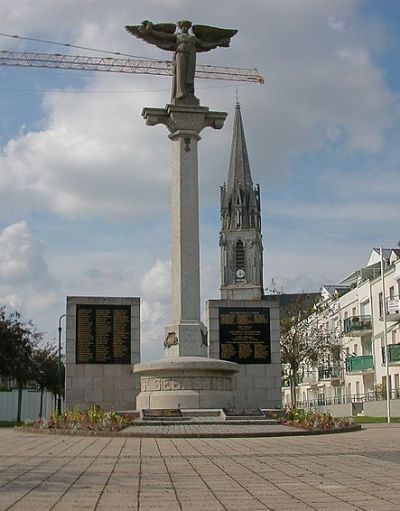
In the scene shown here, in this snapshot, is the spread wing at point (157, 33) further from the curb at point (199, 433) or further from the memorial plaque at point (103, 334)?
the curb at point (199, 433)

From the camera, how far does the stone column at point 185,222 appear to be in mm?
26078

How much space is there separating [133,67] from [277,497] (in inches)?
3379

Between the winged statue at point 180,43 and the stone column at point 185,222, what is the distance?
836 mm

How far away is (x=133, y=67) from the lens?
90.8 meters

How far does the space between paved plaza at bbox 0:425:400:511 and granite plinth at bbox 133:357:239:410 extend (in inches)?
253

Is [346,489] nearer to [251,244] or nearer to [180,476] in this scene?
[180,476]

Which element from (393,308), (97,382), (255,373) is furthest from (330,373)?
(97,382)

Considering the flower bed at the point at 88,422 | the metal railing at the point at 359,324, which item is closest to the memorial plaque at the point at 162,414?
the flower bed at the point at 88,422

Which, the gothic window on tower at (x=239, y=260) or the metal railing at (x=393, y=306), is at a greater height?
the gothic window on tower at (x=239, y=260)

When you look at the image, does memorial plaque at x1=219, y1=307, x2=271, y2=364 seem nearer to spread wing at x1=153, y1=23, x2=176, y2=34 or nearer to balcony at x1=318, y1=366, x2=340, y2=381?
spread wing at x1=153, y1=23, x2=176, y2=34

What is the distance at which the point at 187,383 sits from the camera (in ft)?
79.5

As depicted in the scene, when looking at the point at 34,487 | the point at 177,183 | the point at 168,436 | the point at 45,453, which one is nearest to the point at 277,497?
the point at 34,487

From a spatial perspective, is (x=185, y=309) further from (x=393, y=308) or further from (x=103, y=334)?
A: (x=393, y=308)

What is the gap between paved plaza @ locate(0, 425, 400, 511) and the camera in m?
8.69
